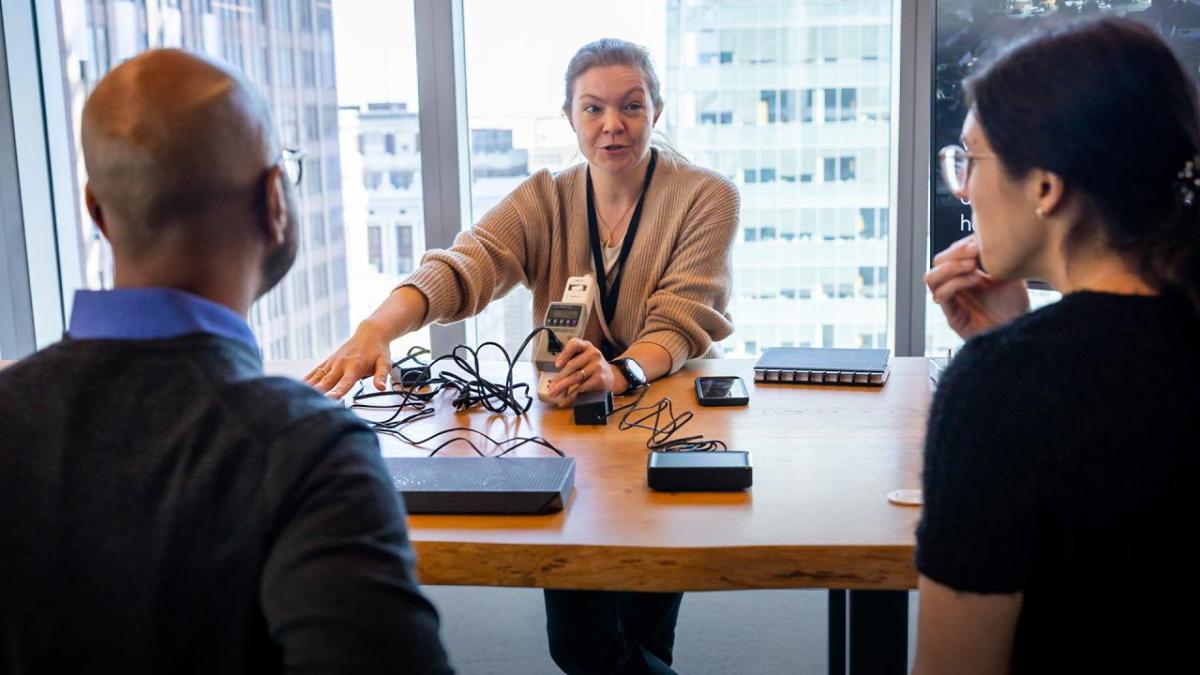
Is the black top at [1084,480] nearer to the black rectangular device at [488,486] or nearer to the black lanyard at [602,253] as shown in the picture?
the black rectangular device at [488,486]

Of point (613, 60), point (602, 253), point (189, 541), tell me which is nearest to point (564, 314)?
point (602, 253)

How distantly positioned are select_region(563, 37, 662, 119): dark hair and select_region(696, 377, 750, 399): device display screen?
2.27ft

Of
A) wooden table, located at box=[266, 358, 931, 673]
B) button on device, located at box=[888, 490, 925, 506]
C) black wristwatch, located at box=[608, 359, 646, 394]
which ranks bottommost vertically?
wooden table, located at box=[266, 358, 931, 673]

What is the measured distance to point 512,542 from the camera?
130cm

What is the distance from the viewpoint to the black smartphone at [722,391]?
191cm

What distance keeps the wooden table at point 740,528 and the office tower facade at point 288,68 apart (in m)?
2.04

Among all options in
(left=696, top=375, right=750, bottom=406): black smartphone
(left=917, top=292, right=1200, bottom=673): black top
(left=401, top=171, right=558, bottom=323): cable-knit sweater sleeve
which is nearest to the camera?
(left=917, top=292, right=1200, bottom=673): black top

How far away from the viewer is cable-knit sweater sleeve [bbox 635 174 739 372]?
2186 millimetres

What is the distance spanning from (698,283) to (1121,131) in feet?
4.16

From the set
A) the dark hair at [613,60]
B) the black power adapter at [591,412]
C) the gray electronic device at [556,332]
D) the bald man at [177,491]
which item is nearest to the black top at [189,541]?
the bald man at [177,491]

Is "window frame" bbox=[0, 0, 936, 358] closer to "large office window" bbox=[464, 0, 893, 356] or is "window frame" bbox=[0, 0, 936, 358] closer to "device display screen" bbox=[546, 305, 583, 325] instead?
"large office window" bbox=[464, 0, 893, 356]

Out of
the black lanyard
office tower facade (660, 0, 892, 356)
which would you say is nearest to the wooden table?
the black lanyard

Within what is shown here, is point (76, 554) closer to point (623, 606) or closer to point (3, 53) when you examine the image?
point (623, 606)

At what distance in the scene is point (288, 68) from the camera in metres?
3.60
